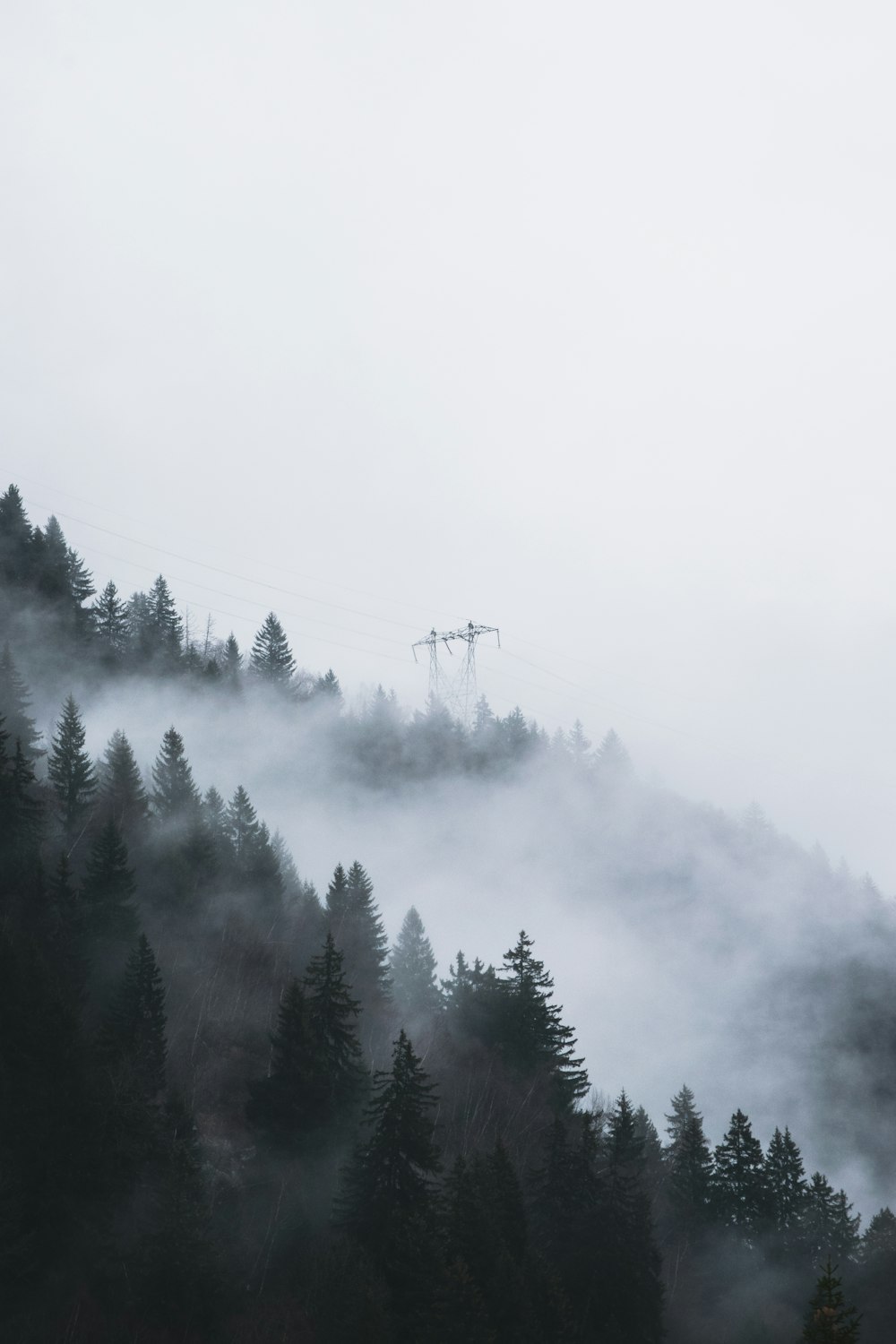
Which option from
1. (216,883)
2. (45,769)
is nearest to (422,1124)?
(216,883)

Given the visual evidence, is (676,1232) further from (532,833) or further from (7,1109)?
(532,833)

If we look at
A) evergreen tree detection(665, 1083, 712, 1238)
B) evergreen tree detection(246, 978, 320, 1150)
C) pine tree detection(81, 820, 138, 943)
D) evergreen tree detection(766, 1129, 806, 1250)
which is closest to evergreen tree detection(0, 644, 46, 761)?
pine tree detection(81, 820, 138, 943)

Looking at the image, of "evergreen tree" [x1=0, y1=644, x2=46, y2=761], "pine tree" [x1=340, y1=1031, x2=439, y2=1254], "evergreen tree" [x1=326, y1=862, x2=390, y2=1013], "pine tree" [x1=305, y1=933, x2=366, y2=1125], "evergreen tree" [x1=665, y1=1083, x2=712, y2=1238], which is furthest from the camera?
"evergreen tree" [x1=0, y1=644, x2=46, y2=761]

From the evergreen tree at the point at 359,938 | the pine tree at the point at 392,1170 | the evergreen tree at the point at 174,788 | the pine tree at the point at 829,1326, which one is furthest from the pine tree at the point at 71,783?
the pine tree at the point at 829,1326

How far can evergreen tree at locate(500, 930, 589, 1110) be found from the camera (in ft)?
207

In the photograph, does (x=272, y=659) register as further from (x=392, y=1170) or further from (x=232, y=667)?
(x=392, y=1170)

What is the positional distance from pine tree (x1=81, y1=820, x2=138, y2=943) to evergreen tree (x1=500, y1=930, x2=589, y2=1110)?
21.7 meters

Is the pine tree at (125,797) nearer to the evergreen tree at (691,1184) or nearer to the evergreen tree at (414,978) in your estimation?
the evergreen tree at (414,978)

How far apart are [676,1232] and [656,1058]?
60.4 metres

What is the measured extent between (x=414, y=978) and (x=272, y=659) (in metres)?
62.4

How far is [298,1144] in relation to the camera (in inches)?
1933

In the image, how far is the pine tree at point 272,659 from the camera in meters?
125

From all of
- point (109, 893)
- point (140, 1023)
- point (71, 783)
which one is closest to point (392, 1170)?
point (140, 1023)

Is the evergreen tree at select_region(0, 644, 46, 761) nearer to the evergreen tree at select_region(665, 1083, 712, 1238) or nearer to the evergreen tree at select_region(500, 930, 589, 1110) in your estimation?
the evergreen tree at select_region(500, 930, 589, 1110)
